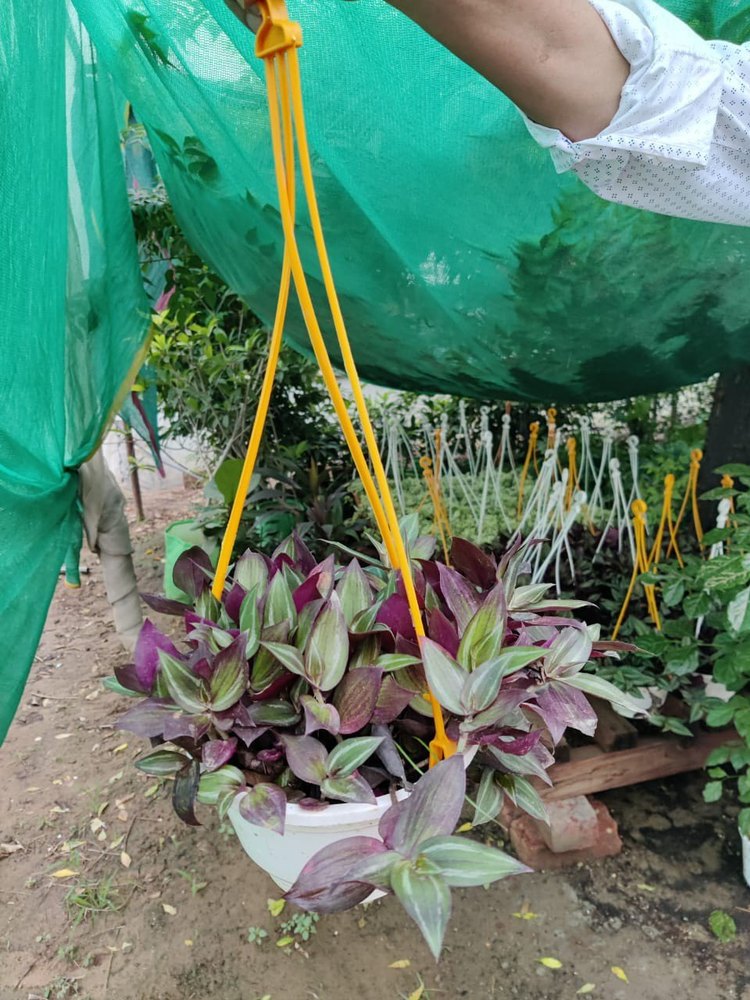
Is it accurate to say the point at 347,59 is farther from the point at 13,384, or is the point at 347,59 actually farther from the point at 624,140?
the point at 13,384

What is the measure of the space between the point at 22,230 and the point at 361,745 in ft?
2.99

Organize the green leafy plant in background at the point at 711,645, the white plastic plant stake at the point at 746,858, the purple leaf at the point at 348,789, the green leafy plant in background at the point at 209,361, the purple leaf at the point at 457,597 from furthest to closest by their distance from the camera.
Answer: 1. the green leafy plant in background at the point at 209,361
2. the white plastic plant stake at the point at 746,858
3. the green leafy plant in background at the point at 711,645
4. the purple leaf at the point at 457,597
5. the purple leaf at the point at 348,789

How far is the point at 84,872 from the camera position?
5.47 ft

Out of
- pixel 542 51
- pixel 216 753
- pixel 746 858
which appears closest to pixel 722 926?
pixel 746 858

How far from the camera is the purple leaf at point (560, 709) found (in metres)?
0.71

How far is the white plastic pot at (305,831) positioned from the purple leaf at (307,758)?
3cm

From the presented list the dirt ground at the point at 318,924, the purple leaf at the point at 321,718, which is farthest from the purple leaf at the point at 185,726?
Result: the dirt ground at the point at 318,924

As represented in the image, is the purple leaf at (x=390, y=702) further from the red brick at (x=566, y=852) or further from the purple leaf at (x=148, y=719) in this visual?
the red brick at (x=566, y=852)

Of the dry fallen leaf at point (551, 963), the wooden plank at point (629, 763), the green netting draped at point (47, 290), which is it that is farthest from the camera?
the wooden plank at point (629, 763)

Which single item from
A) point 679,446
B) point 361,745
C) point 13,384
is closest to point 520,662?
point 361,745

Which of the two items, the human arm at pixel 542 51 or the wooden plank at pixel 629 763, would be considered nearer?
the human arm at pixel 542 51

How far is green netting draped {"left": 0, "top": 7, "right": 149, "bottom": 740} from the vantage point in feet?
3.38

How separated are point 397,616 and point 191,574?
0.29m

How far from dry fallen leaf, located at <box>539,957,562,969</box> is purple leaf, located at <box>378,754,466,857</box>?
114 cm
